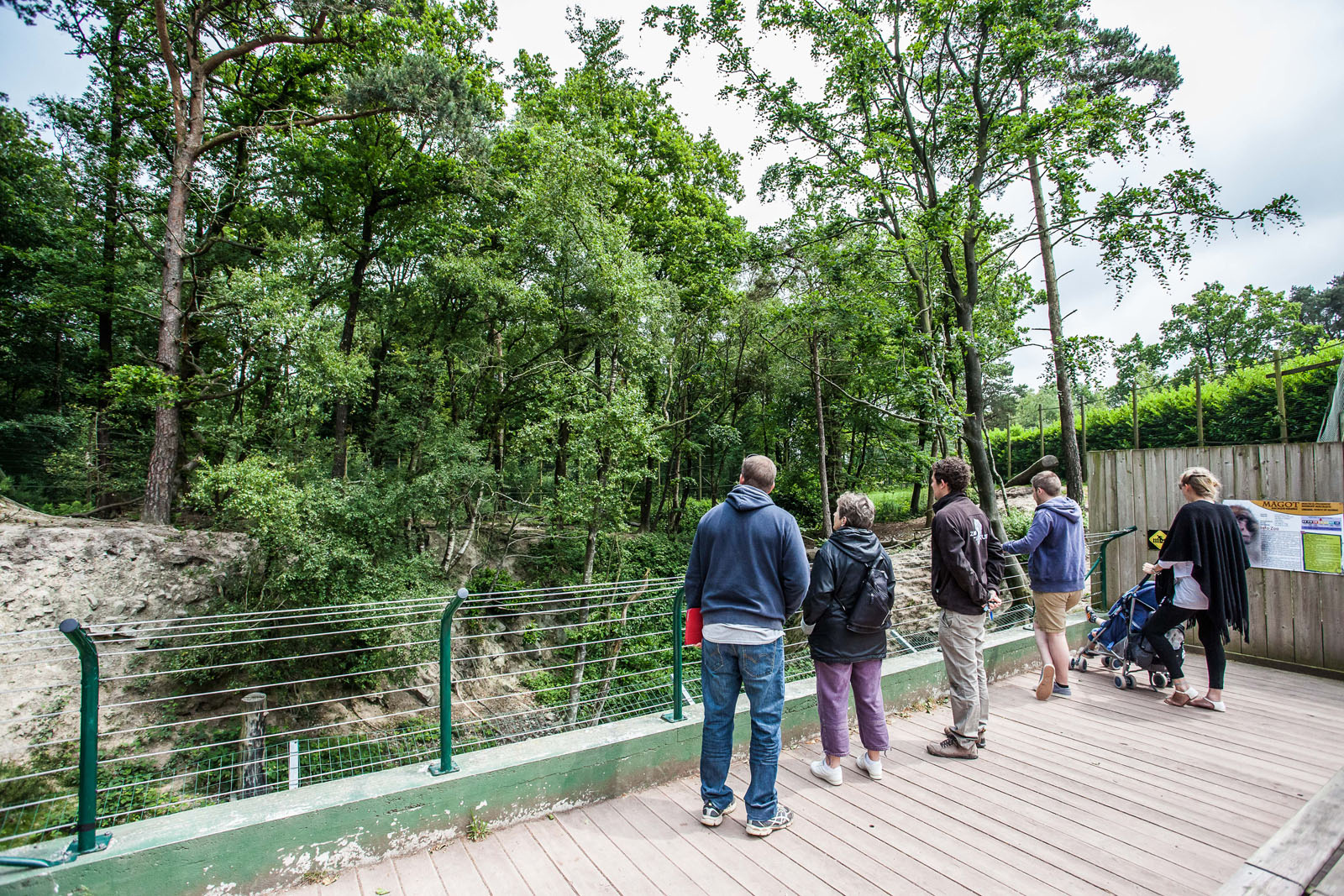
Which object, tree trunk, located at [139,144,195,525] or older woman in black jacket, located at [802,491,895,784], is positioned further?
tree trunk, located at [139,144,195,525]

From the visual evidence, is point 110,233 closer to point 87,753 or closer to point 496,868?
point 87,753

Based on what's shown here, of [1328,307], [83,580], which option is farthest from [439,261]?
[1328,307]

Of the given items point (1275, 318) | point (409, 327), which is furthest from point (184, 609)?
point (1275, 318)

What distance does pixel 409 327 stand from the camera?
482 inches

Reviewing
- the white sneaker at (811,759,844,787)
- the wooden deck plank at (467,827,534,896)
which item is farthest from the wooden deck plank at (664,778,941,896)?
the wooden deck plank at (467,827,534,896)

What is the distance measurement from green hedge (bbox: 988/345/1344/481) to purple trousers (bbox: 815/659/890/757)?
977 cm

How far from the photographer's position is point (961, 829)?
9.07 feet

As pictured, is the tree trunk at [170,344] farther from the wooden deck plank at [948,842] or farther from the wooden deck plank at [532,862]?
the wooden deck plank at [948,842]

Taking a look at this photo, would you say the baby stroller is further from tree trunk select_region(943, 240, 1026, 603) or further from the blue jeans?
tree trunk select_region(943, 240, 1026, 603)

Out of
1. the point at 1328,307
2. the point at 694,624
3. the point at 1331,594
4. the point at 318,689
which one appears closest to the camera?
the point at 694,624

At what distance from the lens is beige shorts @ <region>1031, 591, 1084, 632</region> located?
4293 millimetres

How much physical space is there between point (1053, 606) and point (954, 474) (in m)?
1.71

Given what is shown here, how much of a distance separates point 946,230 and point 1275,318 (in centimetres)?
3112

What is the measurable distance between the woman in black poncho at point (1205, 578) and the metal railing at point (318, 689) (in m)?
1.24
